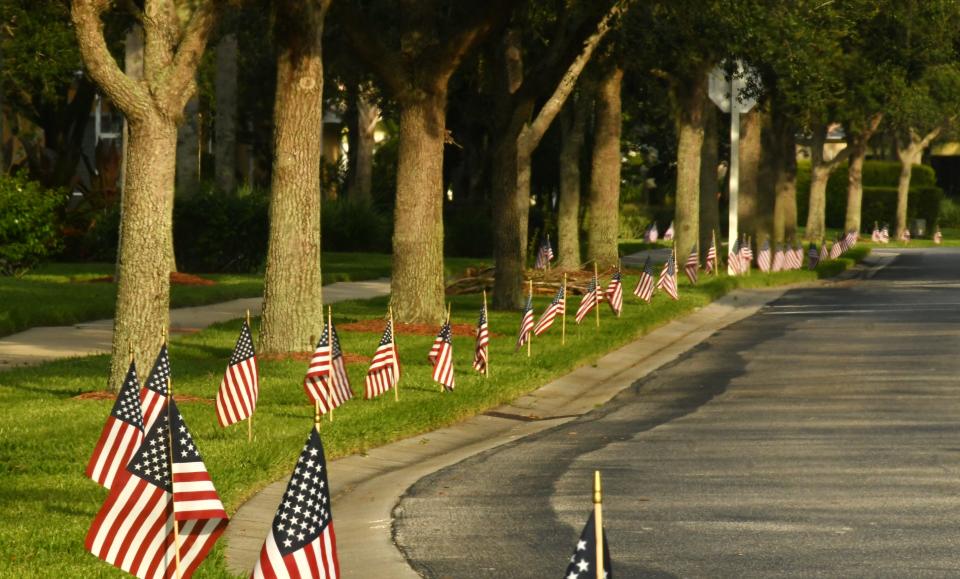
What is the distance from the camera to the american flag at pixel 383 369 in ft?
53.3

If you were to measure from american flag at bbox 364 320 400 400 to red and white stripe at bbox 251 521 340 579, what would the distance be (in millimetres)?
9070

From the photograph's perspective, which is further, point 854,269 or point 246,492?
point 854,269

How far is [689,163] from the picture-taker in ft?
133

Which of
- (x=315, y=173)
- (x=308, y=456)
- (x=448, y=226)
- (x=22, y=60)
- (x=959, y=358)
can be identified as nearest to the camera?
(x=308, y=456)

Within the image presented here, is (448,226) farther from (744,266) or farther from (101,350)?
(101,350)

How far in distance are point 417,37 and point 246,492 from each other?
13654mm

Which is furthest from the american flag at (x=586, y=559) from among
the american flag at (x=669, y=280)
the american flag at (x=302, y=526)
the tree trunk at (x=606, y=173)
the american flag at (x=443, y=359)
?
the tree trunk at (x=606, y=173)

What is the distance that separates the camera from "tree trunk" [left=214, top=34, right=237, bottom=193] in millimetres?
39219

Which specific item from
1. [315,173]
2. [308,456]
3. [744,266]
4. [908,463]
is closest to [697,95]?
[744,266]

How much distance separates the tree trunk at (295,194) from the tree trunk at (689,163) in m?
21.0

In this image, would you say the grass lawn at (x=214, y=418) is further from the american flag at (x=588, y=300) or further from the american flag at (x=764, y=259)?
the american flag at (x=764, y=259)

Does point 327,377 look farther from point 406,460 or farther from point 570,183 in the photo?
point 570,183

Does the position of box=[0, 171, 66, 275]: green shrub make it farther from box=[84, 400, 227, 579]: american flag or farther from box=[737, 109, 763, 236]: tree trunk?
box=[84, 400, 227, 579]: american flag

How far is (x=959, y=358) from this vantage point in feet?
73.2
